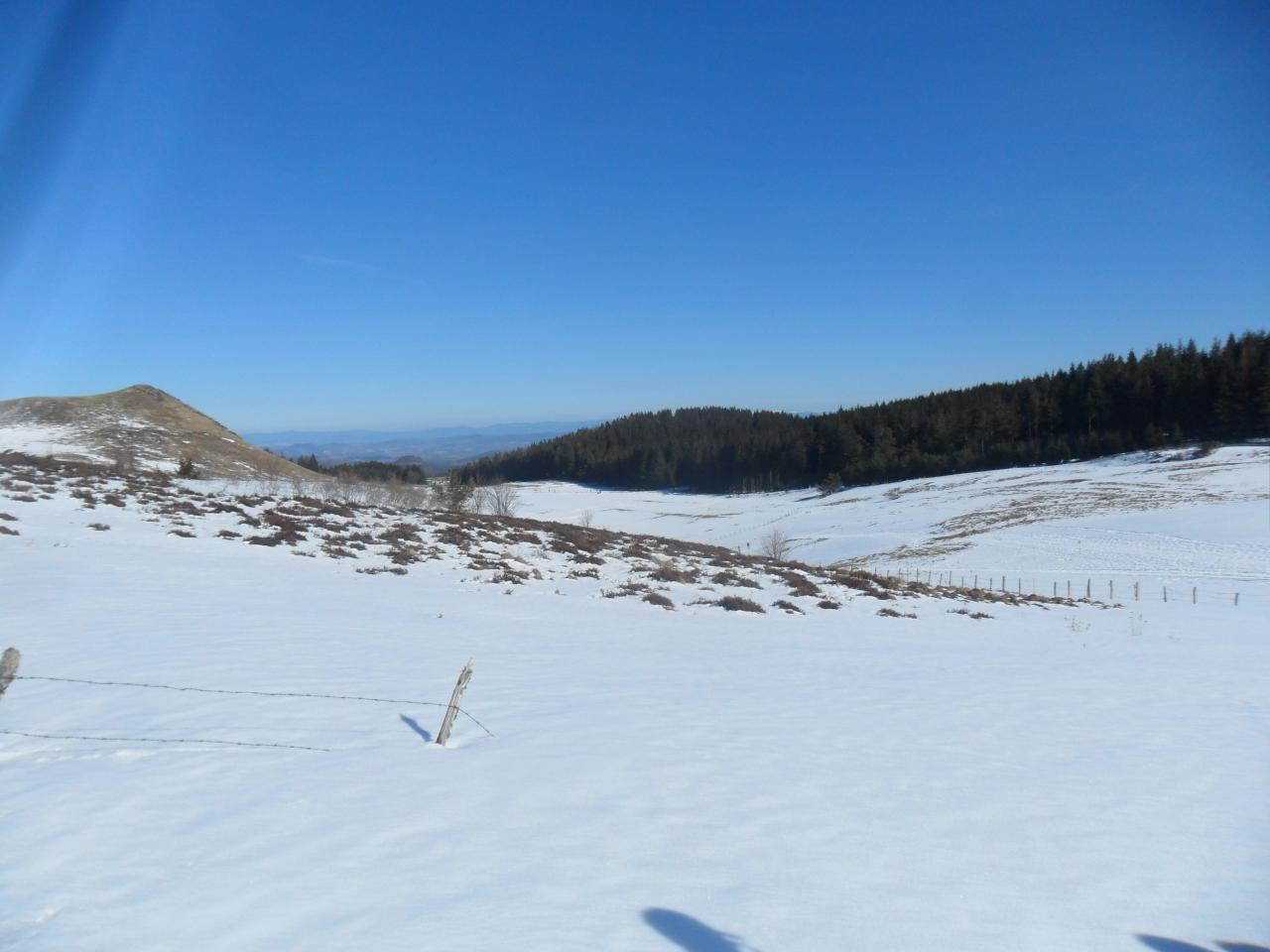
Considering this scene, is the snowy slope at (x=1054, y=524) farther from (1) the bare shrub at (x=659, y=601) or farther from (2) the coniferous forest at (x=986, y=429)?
(1) the bare shrub at (x=659, y=601)

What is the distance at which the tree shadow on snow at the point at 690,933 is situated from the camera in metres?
3.98

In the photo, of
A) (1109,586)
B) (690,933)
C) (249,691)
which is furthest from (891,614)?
(1109,586)

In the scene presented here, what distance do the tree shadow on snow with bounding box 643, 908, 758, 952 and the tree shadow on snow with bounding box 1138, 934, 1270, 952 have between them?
244cm

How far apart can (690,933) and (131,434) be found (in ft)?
190

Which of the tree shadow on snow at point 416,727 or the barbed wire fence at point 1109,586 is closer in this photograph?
the tree shadow on snow at point 416,727

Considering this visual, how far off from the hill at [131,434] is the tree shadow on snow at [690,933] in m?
43.2

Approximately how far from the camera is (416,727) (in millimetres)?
7301

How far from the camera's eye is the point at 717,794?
607cm

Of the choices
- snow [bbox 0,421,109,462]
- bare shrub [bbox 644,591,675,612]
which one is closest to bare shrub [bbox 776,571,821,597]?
bare shrub [bbox 644,591,675,612]

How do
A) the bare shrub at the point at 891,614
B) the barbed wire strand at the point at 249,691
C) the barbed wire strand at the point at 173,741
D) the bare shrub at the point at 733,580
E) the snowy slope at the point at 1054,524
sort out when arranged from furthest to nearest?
1. the snowy slope at the point at 1054,524
2. the bare shrub at the point at 733,580
3. the bare shrub at the point at 891,614
4. the barbed wire strand at the point at 249,691
5. the barbed wire strand at the point at 173,741

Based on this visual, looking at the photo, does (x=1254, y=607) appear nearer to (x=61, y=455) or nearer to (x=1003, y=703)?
(x=1003, y=703)

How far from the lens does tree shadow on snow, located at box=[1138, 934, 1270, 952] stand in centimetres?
425

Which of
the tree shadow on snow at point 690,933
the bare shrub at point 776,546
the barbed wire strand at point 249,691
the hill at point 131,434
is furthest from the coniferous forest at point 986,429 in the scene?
the tree shadow on snow at point 690,933

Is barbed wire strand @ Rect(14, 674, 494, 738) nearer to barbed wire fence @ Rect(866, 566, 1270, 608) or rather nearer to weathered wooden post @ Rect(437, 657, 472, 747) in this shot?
weathered wooden post @ Rect(437, 657, 472, 747)
